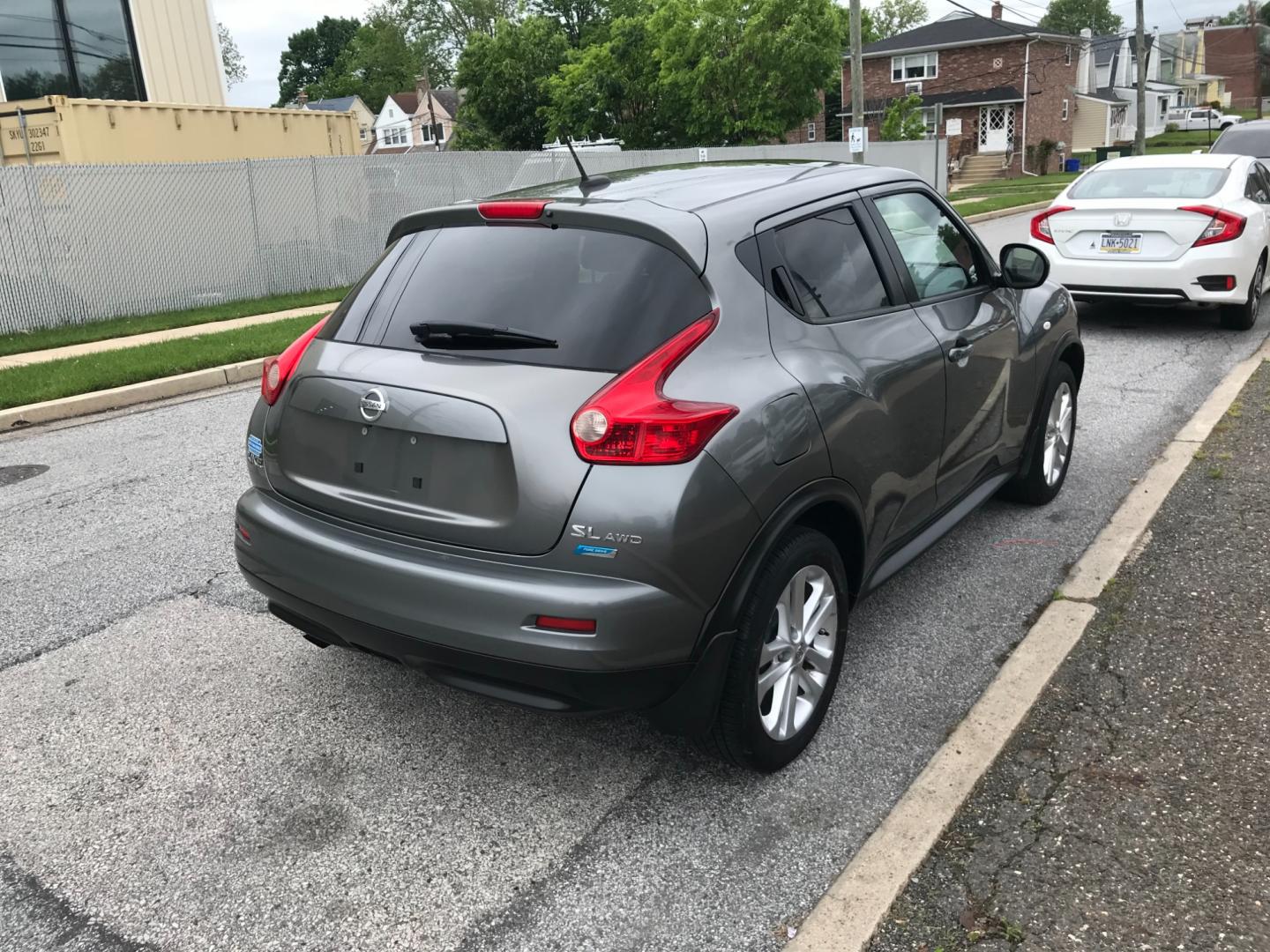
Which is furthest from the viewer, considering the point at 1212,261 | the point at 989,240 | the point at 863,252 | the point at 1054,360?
the point at 989,240

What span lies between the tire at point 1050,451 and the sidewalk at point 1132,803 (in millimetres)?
861

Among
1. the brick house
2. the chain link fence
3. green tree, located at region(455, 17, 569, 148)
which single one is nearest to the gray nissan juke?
the chain link fence

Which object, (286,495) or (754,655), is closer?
(754,655)

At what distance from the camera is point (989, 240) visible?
1931 cm

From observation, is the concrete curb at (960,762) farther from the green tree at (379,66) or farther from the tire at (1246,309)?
the green tree at (379,66)

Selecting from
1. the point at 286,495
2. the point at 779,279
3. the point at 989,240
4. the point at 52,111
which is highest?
the point at 52,111

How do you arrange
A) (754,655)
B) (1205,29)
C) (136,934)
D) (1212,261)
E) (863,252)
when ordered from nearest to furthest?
(136,934) → (754,655) → (863,252) → (1212,261) → (1205,29)

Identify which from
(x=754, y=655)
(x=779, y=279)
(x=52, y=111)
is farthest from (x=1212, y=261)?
(x=52, y=111)

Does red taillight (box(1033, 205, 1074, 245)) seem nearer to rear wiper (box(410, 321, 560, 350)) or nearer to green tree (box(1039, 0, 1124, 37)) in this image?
rear wiper (box(410, 321, 560, 350))

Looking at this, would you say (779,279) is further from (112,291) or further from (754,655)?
(112,291)

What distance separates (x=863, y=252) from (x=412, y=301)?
1.60 m

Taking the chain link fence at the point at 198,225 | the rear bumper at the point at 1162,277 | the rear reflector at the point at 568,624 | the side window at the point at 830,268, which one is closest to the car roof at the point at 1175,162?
the rear bumper at the point at 1162,277

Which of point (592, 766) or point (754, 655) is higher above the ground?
point (754, 655)

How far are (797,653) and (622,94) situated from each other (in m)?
42.3
